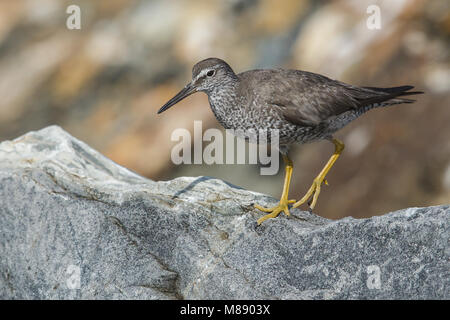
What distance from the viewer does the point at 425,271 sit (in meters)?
6.25

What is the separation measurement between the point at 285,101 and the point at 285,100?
0.06 ft

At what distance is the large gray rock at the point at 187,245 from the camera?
6.44 m

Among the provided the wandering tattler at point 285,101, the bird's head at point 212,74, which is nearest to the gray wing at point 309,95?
the wandering tattler at point 285,101

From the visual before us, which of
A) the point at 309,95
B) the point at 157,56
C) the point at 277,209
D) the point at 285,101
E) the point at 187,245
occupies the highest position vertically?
the point at 157,56

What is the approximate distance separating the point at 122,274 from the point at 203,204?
4.90ft

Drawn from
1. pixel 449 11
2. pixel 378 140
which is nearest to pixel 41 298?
pixel 378 140

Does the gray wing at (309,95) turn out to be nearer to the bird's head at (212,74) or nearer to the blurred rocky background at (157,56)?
the bird's head at (212,74)

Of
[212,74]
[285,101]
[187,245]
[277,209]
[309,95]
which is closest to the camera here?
[187,245]

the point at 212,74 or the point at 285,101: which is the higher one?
the point at 212,74

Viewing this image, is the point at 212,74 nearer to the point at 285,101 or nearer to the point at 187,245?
the point at 285,101

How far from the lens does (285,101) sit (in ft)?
26.9

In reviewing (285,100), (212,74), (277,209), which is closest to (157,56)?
(212,74)

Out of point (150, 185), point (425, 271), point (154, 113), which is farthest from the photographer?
point (154, 113)

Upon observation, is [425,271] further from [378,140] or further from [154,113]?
[154,113]
